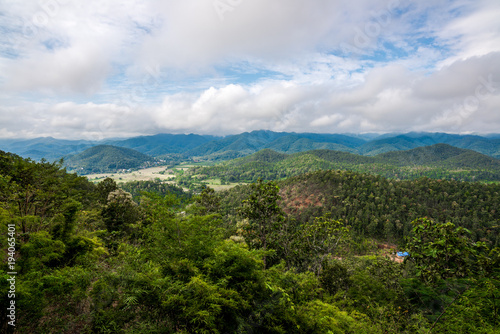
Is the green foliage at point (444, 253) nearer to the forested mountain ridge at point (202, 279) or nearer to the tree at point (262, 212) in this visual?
the forested mountain ridge at point (202, 279)

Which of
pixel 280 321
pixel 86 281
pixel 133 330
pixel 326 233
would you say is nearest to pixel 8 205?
pixel 86 281

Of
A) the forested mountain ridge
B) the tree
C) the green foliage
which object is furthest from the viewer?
the tree

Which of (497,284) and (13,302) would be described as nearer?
(13,302)

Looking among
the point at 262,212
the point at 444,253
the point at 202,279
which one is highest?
the point at 202,279

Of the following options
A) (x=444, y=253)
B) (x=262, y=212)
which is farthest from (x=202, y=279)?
(x=444, y=253)

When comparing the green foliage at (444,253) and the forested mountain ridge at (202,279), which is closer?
the forested mountain ridge at (202,279)

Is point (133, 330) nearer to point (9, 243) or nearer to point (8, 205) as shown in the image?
point (9, 243)

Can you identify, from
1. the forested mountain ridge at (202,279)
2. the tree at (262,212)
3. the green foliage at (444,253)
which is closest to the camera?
the forested mountain ridge at (202,279)

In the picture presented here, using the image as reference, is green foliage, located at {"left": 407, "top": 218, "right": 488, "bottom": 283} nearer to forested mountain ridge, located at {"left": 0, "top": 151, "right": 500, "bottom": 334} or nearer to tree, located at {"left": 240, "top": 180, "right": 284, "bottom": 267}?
forested mountain ridge, located at {"left": 0, "top": 151, "right": 500, "bottom": 334}

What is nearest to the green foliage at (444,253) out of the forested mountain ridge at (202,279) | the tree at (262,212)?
the forested mountain ridge at (202,279)

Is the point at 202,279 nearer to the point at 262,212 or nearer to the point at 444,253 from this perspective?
the point at 262,212

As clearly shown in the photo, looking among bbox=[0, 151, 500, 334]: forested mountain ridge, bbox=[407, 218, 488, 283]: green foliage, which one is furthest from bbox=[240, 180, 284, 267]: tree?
bbox=[407, 218, 488, 283]: green foliage
